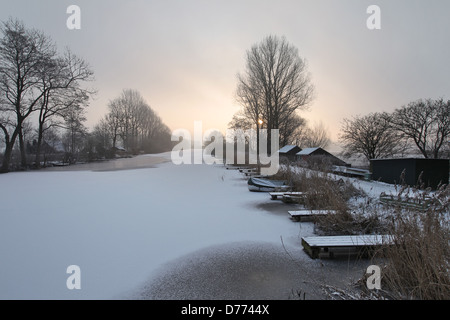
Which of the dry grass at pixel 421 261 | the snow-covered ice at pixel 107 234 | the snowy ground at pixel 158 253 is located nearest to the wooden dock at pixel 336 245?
the snowy ground at pixel 158 253

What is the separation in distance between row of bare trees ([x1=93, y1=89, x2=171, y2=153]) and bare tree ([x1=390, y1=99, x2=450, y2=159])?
3943cm

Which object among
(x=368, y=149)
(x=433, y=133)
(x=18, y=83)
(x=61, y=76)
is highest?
(x=61, y=76)

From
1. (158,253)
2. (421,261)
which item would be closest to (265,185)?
(158,253)

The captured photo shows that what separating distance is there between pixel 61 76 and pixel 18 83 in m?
2.95

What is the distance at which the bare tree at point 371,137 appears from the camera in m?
21.2

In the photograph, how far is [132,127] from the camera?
51219 millimetres

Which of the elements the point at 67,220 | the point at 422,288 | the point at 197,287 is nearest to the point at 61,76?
the point at 67,220

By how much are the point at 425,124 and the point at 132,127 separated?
5135cm

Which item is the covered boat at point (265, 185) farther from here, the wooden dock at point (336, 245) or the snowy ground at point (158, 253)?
the wooden dock at point (336, 245)

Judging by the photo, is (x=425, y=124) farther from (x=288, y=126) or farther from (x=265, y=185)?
(x=265, y=185)

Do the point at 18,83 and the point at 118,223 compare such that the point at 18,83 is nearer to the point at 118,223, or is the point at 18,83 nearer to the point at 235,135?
the point at 118,223

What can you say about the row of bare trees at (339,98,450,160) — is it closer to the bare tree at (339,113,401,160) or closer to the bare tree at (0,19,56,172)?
the bare tree at (339,113,401,160)

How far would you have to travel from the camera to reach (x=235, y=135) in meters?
36.2

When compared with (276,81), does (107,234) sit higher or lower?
lower
